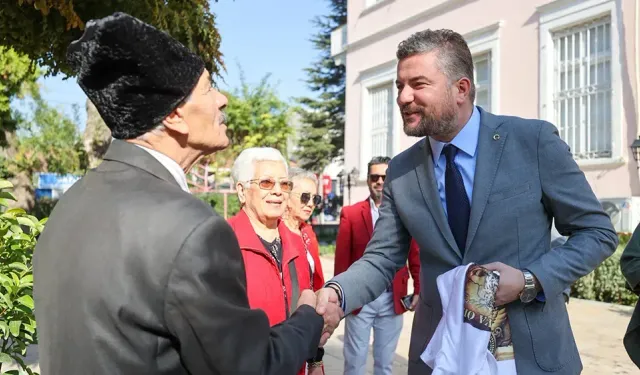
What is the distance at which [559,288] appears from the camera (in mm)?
2186

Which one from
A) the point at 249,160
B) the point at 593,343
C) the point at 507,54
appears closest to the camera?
the point at 249,160

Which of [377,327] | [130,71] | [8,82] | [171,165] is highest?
[8,82]

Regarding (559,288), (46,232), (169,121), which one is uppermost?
(169,121)

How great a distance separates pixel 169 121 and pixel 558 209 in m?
1.49

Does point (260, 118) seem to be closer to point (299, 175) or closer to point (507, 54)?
point (507, 54)

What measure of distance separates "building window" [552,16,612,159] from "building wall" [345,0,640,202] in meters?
0.21

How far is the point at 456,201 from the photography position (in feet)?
7.88

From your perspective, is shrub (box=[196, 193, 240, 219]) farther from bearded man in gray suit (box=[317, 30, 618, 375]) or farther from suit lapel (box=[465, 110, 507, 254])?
suit lapel (box=[465, 110, 507, 254])

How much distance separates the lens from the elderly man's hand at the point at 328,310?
229 cm

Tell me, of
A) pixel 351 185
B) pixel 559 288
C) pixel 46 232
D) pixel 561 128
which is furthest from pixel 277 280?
pixel 351 185

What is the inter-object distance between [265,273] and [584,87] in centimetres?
967

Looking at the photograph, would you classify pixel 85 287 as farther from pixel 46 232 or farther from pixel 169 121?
pixel 169 121

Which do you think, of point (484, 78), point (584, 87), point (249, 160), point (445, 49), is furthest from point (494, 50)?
point (445, 49)

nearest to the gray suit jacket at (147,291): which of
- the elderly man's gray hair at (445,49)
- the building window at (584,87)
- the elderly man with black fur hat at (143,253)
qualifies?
the elderly man with black fur hat at (143,253)
